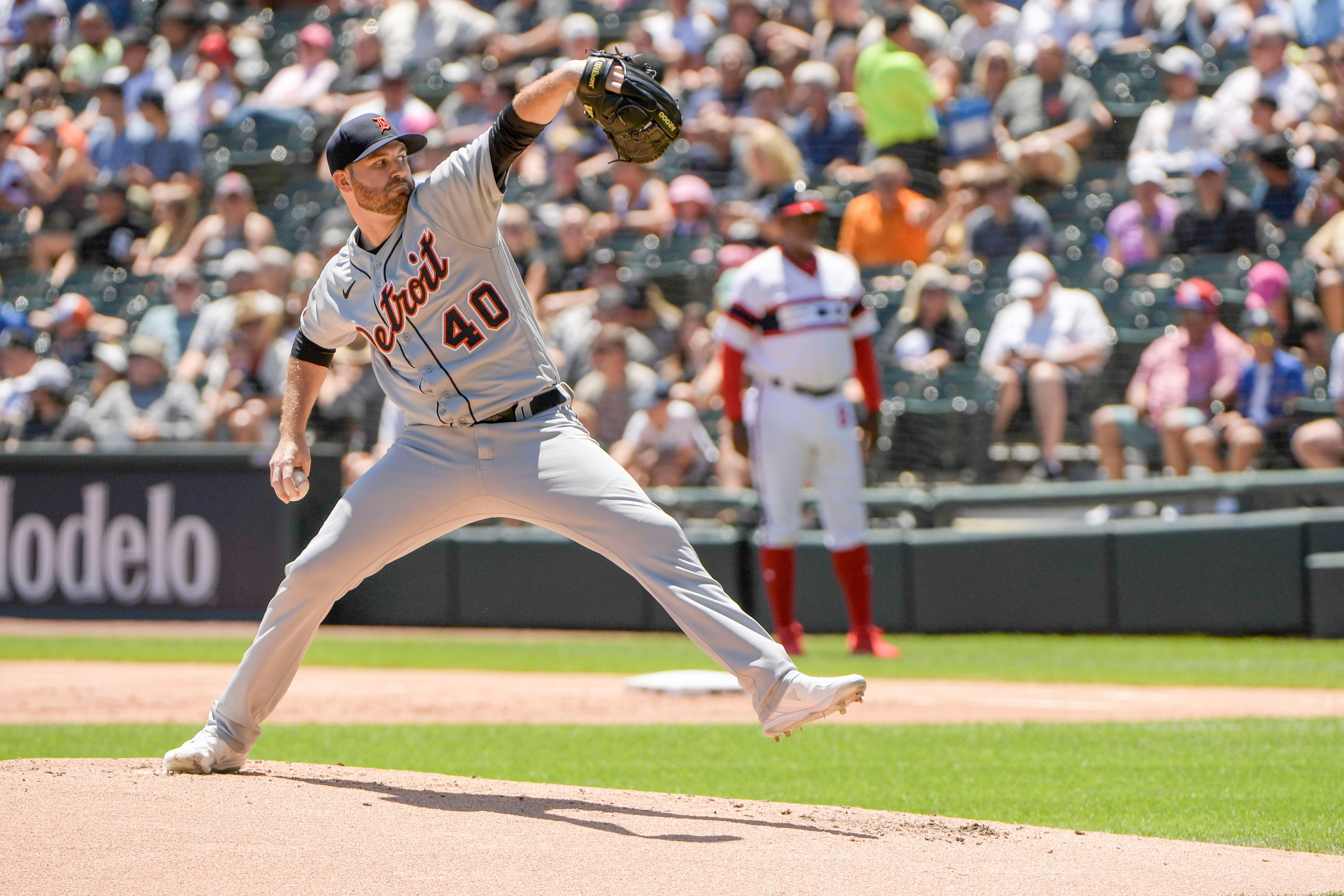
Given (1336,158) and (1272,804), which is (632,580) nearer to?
(1336,158)

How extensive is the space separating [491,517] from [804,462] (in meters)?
4.16

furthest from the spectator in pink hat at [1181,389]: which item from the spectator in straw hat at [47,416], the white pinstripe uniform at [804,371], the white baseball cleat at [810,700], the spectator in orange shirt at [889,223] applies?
the spectator in straw hat at [47,416]

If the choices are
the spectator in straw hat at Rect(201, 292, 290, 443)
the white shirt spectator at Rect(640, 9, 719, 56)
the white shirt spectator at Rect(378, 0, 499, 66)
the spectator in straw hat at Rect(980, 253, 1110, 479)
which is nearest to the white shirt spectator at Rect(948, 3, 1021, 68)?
the white shirt spectator at Rect(640, 9, 719, 56)

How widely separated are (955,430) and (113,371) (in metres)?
6.45

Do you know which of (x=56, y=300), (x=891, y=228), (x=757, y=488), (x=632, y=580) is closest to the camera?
(x=757, y=488)

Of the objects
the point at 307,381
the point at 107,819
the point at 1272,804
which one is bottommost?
the point at 1272,804

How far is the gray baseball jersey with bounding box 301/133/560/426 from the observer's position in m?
4.13

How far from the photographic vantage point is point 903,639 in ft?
31.6

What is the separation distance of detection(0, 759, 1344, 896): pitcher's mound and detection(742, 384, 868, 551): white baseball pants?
4076 millimetres

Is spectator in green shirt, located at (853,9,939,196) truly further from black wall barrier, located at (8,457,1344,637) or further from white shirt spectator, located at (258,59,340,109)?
white shirt spectator, located at (258,59,340,109)

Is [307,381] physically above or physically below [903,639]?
above

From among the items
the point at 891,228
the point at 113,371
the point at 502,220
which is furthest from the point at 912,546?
the point at 113,371

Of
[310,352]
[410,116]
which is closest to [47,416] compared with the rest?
[410,116]

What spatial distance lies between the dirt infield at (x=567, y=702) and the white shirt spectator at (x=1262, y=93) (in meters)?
5.20
